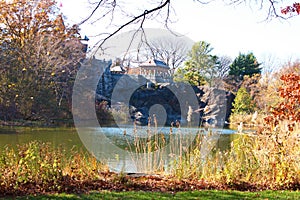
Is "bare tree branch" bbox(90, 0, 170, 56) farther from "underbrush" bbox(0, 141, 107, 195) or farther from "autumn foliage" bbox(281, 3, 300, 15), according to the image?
"autumn foliage" bbox(281, 3, 300, 15)

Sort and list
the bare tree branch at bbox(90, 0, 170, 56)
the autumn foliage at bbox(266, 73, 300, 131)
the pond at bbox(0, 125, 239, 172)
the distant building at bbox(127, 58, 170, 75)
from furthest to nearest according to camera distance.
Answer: the distant building at bbox(127, 58, 170, 75), the autumn foliage at bbox(266, 73, 300, 131), the pond at bbox(0, 125, 239, 172), the bare tree branch at bbox(90, 0, 170, 56)

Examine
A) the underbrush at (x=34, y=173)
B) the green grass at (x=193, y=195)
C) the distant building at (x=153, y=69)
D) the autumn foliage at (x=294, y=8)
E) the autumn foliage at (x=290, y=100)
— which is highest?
the distant building at (x=153, y=69)

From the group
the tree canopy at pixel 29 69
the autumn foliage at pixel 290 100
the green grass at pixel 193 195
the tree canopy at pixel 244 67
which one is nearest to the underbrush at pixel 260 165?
the green grass at pixel 193 195

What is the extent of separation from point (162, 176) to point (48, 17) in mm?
13661

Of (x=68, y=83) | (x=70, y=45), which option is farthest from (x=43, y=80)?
(x=70, y=45)

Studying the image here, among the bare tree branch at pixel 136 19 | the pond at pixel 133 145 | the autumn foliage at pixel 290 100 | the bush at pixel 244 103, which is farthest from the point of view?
the bush at pixel 244 103

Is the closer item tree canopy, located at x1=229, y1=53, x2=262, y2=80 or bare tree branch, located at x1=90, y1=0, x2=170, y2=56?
bare tree branch, located at x1=90, y1=0, x2=170, y2=56

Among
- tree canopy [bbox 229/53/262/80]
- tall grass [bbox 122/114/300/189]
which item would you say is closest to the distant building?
tree canopy [bbox 229/53/262/80]

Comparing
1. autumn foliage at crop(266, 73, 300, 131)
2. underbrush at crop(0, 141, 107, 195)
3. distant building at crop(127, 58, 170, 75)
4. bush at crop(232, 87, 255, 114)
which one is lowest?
underbrush at crop(0, 141, 107, 195)

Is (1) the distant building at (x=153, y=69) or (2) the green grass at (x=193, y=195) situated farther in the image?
(1) the distant building at (x=153, y=69)

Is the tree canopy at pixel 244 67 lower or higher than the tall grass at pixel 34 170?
higher

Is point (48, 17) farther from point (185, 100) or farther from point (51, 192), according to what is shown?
point (51, 192)

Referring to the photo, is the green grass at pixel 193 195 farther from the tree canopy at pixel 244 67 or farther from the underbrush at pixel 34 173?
the tree canopy at pixel 244 67

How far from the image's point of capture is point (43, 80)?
585 inches
